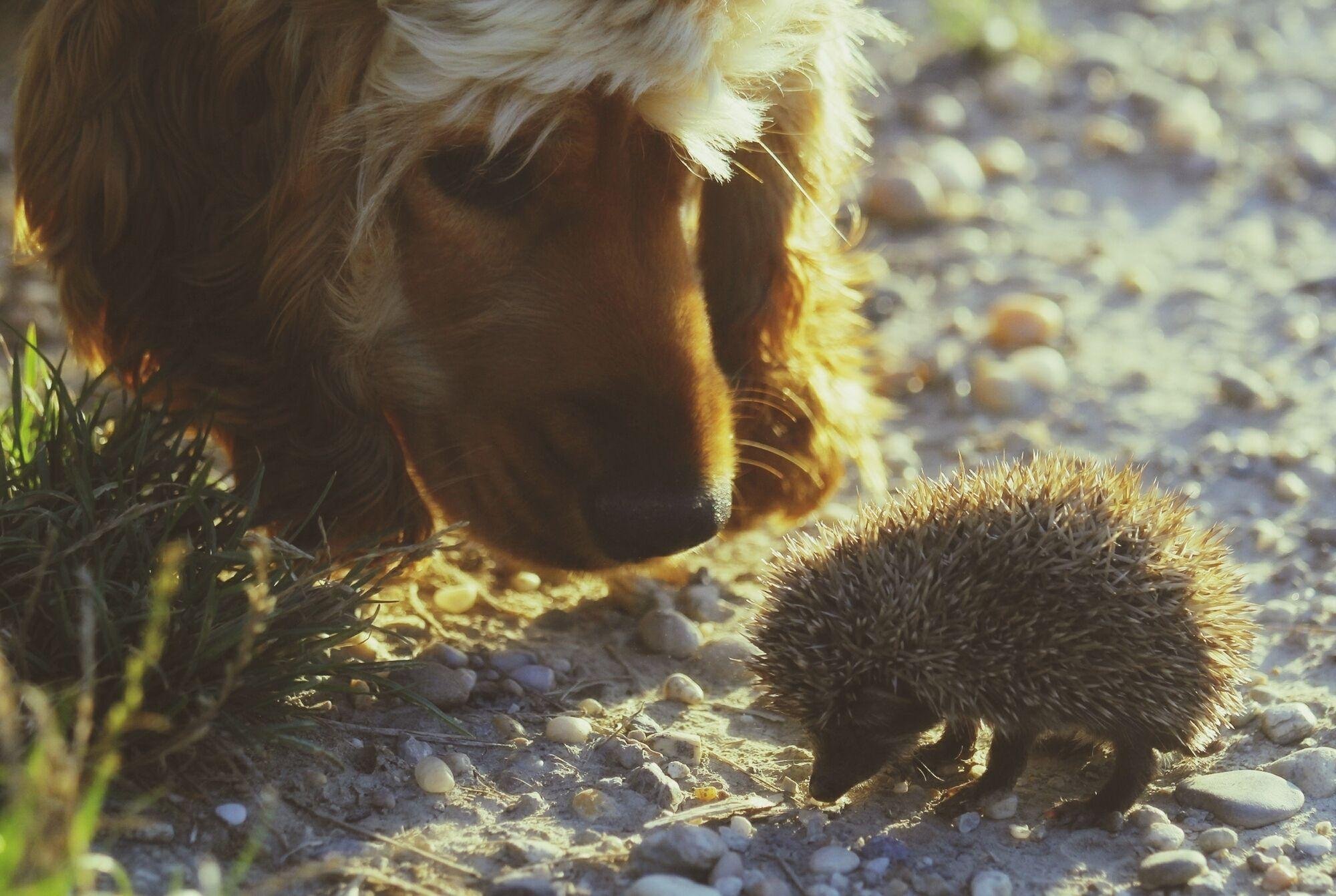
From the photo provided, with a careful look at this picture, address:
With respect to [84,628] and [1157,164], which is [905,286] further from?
[84,628]

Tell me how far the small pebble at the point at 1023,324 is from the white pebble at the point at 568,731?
2857 mm

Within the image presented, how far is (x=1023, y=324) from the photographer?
5.48 m

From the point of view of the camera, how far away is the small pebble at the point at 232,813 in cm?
279

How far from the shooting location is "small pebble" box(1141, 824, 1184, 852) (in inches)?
115

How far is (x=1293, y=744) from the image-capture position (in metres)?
3.29

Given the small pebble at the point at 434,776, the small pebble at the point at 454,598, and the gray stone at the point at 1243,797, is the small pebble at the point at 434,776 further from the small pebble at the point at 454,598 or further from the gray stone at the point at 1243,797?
the gray stone at the point at 1243,797

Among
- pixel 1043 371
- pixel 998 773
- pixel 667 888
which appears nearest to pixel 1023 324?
pixel 1043 371

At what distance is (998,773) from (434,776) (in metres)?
1.22

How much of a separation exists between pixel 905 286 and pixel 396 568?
322cm

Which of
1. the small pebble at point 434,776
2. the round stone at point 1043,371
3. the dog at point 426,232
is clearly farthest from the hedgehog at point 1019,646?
the round stone at point 1043,371

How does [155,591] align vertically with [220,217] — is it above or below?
below

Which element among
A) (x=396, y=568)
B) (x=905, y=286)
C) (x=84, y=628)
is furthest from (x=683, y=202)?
(x=905, y=286)

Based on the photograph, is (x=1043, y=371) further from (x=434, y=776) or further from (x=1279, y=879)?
(x=434, y=776)

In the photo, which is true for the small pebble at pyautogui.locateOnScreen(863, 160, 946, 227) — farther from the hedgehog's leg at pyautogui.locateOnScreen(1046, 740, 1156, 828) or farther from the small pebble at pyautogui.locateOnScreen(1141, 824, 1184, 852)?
the small pebble at pyautogui.locateOnScreen(1141, 824, 1184, 852)
